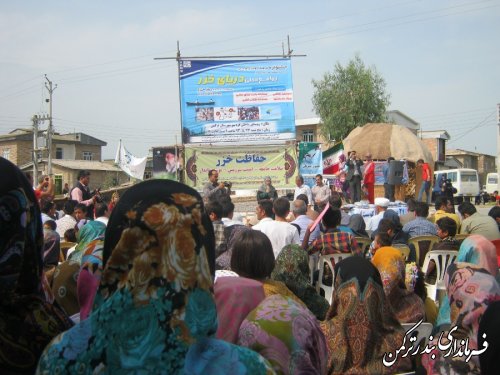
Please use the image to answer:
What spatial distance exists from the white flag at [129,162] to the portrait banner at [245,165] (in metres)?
3.14

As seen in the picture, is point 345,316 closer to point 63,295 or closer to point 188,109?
point 63,295

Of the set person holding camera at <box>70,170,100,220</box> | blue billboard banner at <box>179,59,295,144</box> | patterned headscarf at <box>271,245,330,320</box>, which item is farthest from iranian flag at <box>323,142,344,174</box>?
patterned headscarf at <box>271,245,330,320</box>

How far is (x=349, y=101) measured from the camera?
42688mm

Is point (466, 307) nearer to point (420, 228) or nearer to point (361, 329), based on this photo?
point (361, 329)

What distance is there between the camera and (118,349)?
1.55 metres

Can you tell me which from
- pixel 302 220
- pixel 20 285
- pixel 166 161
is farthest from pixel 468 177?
pixel 20 285

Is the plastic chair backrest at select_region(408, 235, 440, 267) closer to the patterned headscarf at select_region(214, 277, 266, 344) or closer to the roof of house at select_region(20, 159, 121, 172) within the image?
the patterned headscarf at select_region(214, 277, 266, 344)

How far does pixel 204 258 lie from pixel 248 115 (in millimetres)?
15964

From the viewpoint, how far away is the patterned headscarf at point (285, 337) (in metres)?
2.13

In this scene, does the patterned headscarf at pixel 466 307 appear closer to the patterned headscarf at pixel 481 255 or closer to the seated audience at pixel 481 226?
the patterned headscarf at pixel 481 255

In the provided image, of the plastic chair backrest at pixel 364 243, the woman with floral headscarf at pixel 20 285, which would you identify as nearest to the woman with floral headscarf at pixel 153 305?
the woman with floral headscarf at pixel 20 285

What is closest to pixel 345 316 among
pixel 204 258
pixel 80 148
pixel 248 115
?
pixel 204 258

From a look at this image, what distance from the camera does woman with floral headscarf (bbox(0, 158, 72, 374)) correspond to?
5.82 feet

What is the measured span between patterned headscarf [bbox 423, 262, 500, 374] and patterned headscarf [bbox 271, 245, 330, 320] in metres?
1.01
